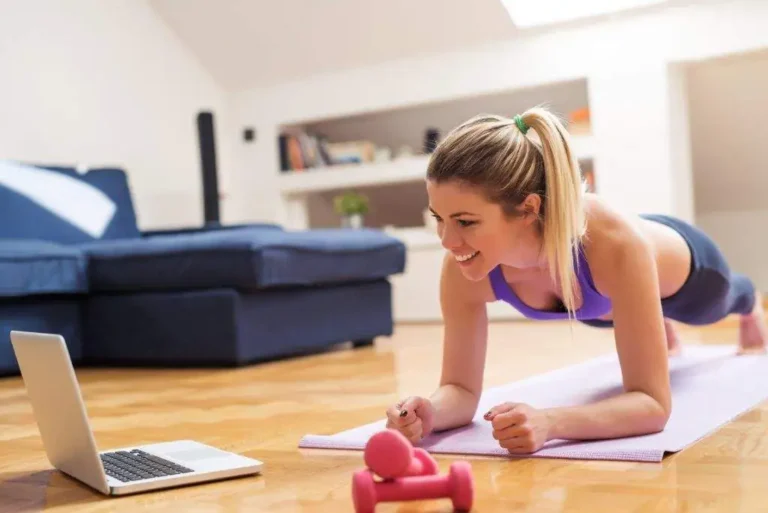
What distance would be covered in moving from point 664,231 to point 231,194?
13.1 ft

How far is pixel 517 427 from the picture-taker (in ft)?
4.84

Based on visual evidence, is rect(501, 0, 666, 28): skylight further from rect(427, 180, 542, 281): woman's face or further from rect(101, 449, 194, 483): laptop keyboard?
rect(101, 449, 194, 483): laptop keyboard

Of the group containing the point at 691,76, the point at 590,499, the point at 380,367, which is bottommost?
the point at 380,367

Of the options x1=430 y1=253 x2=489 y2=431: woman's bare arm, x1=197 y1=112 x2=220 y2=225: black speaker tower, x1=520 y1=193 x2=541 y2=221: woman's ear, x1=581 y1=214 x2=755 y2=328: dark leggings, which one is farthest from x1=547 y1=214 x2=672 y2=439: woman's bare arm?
x1=197 y1=112 x2=220 y2=225: black speaker tower

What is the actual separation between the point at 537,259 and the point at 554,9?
10.8 ft

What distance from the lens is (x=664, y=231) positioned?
212 centimetres

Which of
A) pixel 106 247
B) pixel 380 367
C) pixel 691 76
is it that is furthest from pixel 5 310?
pixel 691 76

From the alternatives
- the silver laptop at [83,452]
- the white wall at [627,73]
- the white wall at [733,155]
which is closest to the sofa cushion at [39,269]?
the silver laptop at [83,452]

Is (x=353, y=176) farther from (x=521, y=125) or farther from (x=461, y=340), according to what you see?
(x=521, y=125)

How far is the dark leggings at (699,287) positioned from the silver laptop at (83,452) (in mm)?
941

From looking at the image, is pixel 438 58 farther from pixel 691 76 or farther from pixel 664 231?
pixel 664 231

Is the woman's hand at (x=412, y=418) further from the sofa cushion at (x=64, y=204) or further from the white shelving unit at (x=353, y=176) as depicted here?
the white shelving unit at (x=353, y=176)

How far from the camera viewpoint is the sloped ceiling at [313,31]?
484 cm

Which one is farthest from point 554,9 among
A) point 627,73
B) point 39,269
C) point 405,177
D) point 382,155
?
point 39,269
